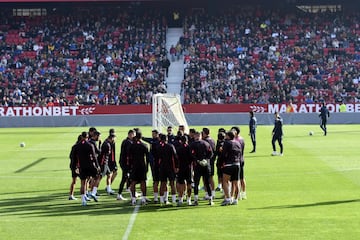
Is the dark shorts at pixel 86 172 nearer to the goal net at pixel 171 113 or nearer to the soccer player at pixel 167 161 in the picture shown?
the soccer player at pixel 167 161

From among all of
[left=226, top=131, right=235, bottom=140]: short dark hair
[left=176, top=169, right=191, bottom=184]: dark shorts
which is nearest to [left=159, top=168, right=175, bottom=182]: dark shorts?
[left=176, top=169, right=191, bottom=184]: dark shorts

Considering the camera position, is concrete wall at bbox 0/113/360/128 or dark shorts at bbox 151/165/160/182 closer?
dark shorts at bbox 151/165/160/182

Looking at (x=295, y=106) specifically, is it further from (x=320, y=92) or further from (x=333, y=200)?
(x=333, y=200)

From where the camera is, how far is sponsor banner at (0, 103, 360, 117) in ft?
187

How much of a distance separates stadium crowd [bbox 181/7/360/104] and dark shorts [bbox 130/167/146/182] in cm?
3963

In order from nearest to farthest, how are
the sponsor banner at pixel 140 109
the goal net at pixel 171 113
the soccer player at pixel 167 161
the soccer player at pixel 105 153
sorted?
the soccer player at pixel 167 161
the soccer player at pixel 105 153
the goal net at pixel 171 113
the sponsor banner at pixel 140 109

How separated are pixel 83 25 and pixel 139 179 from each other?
2022 inches

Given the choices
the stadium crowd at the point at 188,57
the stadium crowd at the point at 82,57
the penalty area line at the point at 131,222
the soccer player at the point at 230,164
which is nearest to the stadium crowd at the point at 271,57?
the stadium crowd at the point at 188,57

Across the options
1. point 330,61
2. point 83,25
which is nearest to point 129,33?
point 83,25

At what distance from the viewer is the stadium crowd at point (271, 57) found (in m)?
59.6

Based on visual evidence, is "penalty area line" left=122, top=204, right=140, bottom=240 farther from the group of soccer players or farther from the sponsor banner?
the sponsor banner

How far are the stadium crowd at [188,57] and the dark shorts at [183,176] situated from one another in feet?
130

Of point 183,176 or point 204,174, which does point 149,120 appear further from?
point 183,176

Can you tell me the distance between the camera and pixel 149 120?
53688mm
